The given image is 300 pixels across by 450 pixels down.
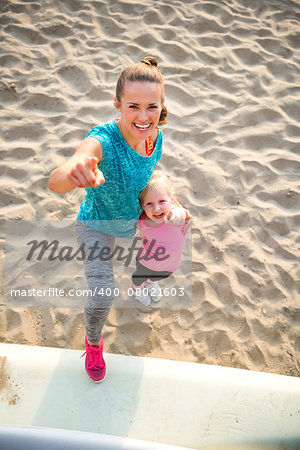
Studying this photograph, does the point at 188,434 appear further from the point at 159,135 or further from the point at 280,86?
the point at 280,86

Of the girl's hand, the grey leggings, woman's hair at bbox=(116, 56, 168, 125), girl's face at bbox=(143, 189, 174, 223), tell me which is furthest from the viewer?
girl's face at bbox=(143, 189, 174, 223)

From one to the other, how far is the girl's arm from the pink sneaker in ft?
3.13

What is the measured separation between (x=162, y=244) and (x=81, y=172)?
0.81 meters

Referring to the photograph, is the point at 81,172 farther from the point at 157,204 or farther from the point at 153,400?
the point at 153,400

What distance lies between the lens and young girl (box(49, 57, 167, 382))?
1.39 meters

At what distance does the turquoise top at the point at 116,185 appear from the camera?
1.46 metres

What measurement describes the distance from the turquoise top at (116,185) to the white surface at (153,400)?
0.82 metres

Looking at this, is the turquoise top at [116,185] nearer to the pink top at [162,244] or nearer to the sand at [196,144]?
the pink top at [162,244]

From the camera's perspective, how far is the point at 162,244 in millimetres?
1792

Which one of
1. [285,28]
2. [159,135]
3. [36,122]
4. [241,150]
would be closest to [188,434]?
[159,135]

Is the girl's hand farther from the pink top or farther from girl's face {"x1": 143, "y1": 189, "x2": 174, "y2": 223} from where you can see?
the pink top

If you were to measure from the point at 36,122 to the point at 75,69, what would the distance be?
33.0 inches

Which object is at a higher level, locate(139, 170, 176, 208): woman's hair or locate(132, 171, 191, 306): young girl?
locate(139, 170, 176, 208): woman's hair

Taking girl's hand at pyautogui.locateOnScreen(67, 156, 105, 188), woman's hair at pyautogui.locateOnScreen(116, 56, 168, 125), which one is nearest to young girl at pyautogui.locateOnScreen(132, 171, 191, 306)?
woman's hair at pyautogui.locateOnScreen(116, 56, 168, 125)
